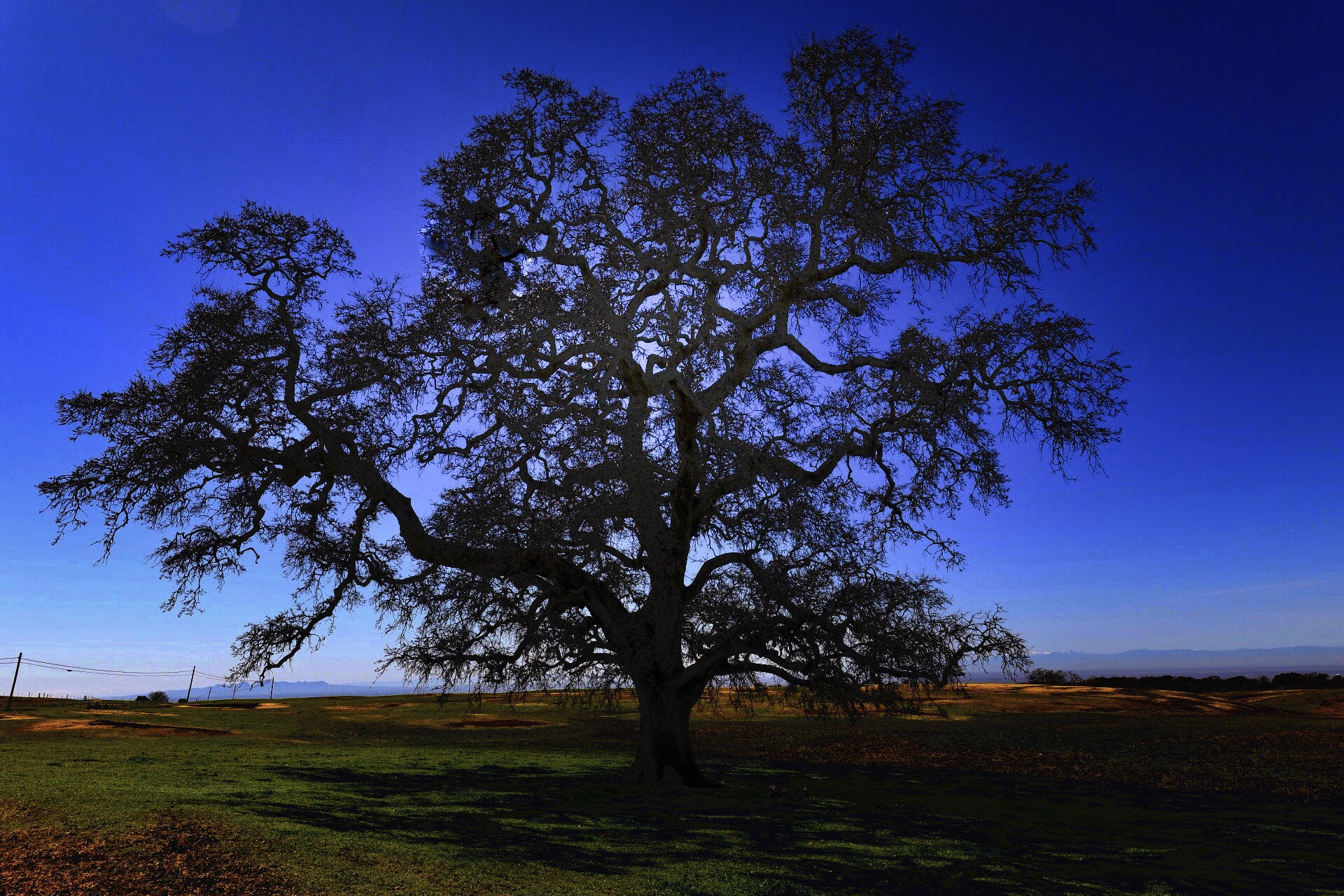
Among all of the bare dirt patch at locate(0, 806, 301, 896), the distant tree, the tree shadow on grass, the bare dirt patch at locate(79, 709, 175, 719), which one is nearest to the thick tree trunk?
the tree shadow on grass

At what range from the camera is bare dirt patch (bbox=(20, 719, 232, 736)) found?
998 inches

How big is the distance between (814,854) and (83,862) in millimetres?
8583

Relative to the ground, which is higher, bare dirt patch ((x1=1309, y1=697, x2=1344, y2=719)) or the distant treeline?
the distant treeline

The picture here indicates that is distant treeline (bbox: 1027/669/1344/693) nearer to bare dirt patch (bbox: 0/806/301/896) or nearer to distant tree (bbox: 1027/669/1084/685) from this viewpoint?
distant tree (bbox: 1027/669/1084/685)

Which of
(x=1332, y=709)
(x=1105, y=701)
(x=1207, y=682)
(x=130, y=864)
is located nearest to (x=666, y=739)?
(x=130, y=864)

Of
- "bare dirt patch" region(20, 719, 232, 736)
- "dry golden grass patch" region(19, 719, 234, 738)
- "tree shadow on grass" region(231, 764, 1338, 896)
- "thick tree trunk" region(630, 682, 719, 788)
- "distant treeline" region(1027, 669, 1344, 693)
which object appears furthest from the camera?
"distant treeline" region(1027, 669, 1344, 693)

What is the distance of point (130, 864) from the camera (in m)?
8.34

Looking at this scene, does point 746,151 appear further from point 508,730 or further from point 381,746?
point 508,730

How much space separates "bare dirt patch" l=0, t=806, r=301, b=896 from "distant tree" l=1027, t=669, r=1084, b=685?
53.0 meters

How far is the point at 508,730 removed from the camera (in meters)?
33.8

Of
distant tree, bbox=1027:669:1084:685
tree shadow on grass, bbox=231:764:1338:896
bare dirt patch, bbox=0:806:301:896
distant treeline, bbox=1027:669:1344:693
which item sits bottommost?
tree shadow on grass, bbox=231:764:1338:896

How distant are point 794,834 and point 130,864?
861 centimetres

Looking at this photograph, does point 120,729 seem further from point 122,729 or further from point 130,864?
point 130,864

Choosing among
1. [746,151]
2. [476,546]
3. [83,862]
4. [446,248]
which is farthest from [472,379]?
[83,862]
